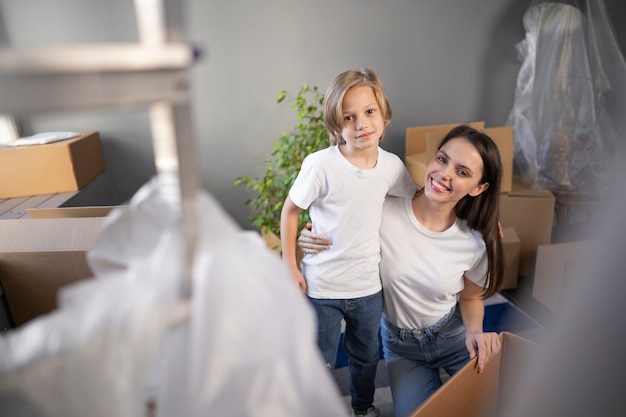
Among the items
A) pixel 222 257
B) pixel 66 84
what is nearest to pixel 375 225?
pixel 222 257

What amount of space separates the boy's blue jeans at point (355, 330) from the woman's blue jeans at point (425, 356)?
96 mm

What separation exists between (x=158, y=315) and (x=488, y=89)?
2.71m

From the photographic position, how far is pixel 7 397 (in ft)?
1.13

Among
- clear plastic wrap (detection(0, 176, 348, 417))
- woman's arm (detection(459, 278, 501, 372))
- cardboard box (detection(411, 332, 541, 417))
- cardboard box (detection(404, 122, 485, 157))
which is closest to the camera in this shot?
clear plastic wrap (detection(0, 176, 348, 417))

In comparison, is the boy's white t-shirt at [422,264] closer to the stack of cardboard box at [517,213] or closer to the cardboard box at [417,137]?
the stack of cardboard box at [517,213]

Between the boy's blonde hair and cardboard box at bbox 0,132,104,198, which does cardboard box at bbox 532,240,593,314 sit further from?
cardboard box at bbox 0,132,104,198

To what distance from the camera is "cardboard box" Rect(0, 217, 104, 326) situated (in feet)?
3.22

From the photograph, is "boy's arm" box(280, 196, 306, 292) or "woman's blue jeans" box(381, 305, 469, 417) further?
"boy's arm" box(280, 196, 306, 292)

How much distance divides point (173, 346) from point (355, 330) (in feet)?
3.33

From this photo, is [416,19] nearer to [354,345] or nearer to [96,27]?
[96,27]

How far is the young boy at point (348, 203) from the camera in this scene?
1.21 meters

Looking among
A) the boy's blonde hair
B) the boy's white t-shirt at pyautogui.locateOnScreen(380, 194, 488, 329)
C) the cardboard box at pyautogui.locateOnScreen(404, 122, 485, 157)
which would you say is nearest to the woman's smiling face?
the boy's white t-shirt at pyautogui.locateOnScreen(380, 194, 488, 329)

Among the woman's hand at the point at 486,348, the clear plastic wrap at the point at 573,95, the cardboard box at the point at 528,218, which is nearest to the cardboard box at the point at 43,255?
the woman's hand at the point at 486,348

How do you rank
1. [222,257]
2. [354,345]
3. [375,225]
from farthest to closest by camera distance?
[354,345] → [375,225] → [222,257]
